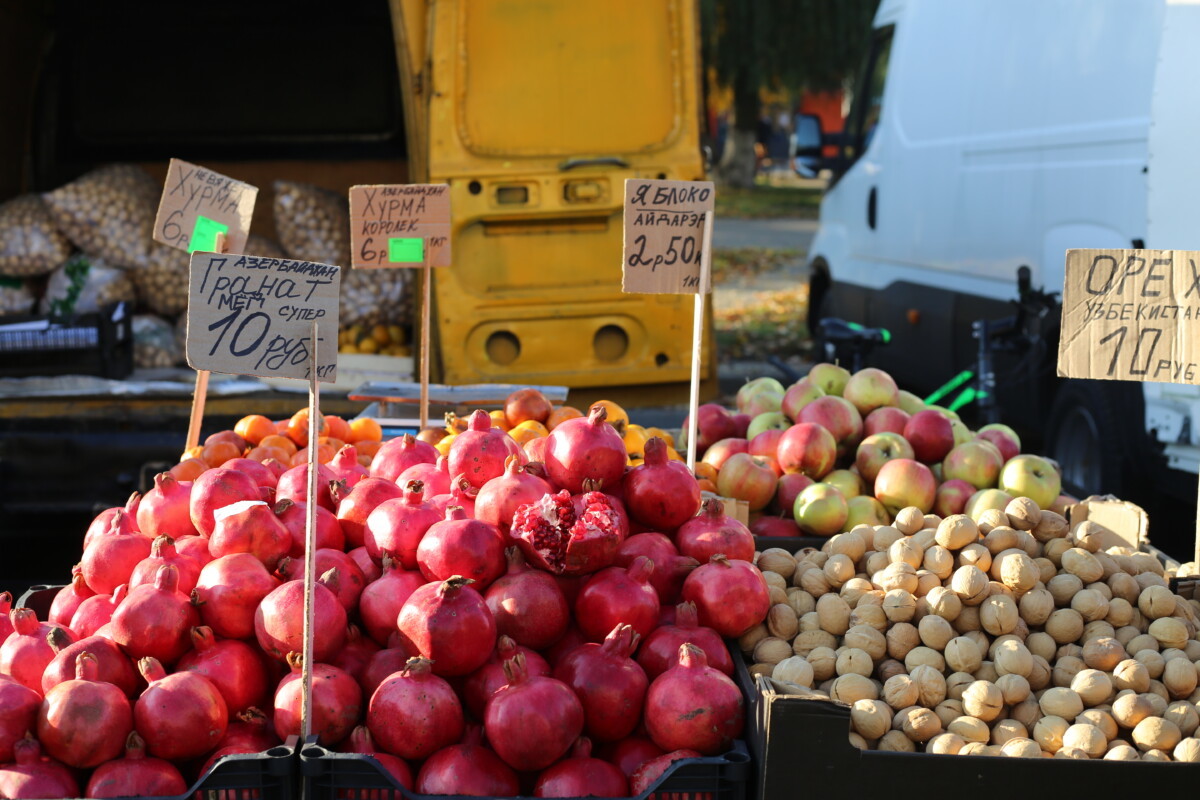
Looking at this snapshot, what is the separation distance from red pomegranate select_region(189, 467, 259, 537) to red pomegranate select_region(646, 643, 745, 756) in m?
0.97

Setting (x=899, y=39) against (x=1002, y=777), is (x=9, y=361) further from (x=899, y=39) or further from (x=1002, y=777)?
(x=899, y=39)

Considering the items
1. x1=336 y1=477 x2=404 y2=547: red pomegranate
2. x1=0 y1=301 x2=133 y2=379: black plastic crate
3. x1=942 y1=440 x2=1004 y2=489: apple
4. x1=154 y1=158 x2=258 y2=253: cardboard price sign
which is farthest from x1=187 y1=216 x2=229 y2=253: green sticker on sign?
x1=942 y1=440 x2=1004 y2=489: apple

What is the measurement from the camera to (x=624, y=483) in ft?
8.21

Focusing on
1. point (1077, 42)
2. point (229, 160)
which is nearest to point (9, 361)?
point (229, 160)

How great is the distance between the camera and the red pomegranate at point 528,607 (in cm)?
213

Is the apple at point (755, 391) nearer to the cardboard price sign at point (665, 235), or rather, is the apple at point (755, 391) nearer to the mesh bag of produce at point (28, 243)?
the cardboard price sign at point (665, 235)

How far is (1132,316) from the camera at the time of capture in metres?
2.56

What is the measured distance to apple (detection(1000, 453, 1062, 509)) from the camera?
313cm

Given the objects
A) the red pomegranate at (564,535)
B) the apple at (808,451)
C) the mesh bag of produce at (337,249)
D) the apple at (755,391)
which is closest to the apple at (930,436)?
the apple at (808,451)

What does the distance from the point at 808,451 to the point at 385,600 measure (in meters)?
1.47

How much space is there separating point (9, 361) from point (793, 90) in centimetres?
1803

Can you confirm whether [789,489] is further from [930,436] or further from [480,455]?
[480,455]

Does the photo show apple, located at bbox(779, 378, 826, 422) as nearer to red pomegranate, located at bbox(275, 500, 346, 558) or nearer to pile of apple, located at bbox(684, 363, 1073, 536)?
pile of apple, located at bbox(684, 363, 1073, 536)

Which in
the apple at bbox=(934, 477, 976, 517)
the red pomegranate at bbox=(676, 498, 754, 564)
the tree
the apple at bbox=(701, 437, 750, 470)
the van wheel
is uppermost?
the tree
